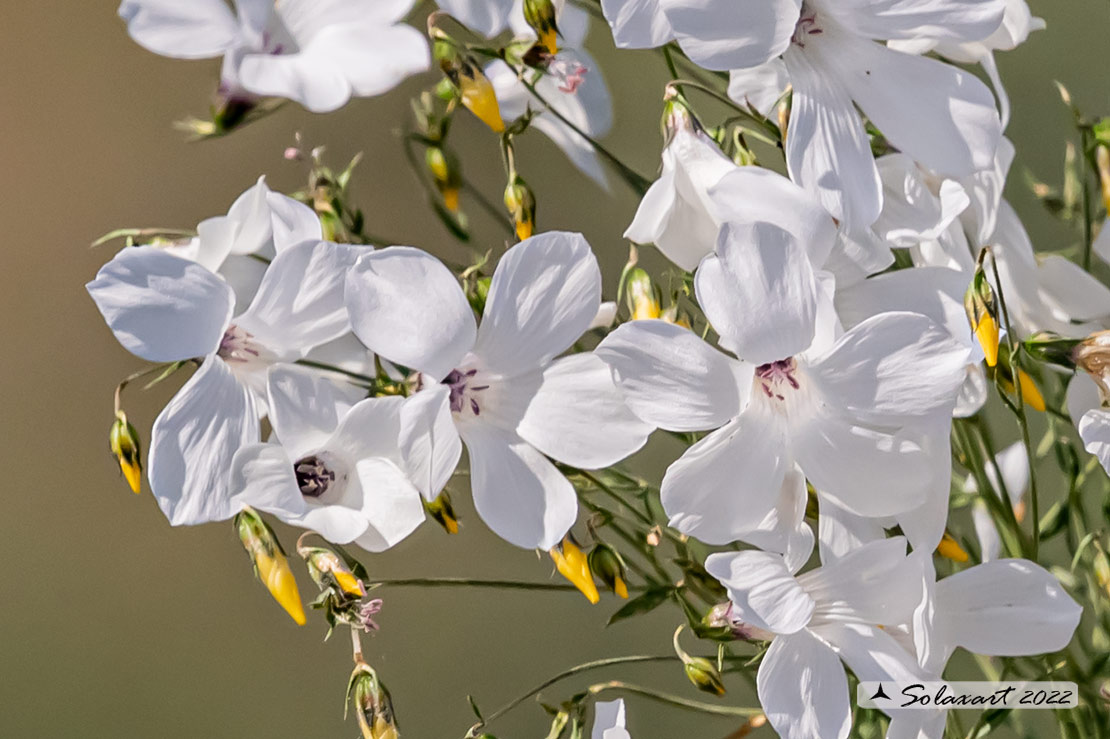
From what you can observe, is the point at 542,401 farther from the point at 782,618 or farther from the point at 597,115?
the point at 597,115

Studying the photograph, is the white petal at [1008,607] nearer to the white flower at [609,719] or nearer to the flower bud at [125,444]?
the white flower at [609,719]

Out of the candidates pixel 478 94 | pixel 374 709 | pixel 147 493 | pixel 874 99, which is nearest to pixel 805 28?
pixel 874 99

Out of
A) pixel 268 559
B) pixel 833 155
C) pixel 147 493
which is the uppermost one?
pixel 833 155

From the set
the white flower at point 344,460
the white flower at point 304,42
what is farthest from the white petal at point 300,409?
the white flower at point 304,42

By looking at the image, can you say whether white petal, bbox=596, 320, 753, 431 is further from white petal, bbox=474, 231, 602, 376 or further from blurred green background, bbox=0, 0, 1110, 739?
blurred green background, bbox=0, 0, 1110, 739

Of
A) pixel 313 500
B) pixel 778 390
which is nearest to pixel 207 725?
pixel 313 500

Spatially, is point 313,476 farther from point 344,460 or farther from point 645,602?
point 645,602
